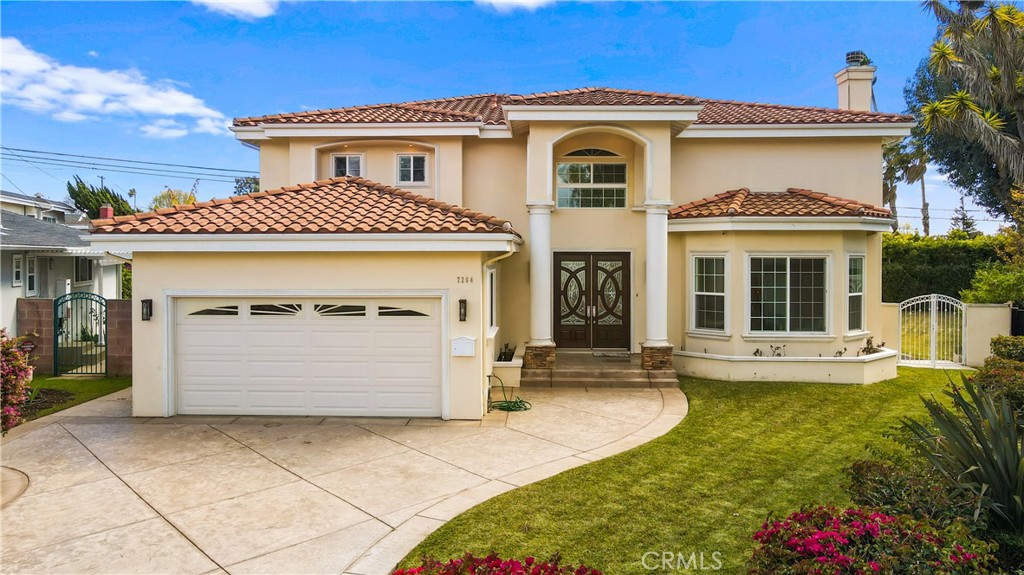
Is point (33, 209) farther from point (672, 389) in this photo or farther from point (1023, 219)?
point (1023, 219)

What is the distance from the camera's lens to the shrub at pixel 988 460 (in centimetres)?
444

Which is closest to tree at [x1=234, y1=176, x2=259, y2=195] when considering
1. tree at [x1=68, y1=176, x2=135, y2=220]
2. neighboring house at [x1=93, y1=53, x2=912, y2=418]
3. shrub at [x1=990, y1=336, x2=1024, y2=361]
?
tree at [x1=68, y1=176, x2=135, y2=220]

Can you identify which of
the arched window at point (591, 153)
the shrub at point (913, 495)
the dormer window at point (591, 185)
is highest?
the arched window at point (591, 153)

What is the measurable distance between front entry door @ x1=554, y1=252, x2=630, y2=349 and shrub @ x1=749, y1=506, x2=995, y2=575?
10334 millimetres

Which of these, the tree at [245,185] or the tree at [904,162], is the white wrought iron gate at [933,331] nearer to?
the tree at [904,162]

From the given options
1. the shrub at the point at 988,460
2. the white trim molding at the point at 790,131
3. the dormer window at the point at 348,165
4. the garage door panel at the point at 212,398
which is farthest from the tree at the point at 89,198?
the shrub at the point at 988,460

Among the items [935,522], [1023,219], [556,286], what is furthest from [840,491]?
[1023,219]

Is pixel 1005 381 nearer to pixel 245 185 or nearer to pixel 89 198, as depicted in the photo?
pixel 89 198

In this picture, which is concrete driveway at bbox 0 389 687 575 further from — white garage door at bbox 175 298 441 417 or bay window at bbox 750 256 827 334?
bay window at bbox 750 256 827 334

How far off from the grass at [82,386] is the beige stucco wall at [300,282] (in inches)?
107

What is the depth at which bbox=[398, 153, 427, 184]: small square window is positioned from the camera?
47.1 ft

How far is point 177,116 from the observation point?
6106 cm

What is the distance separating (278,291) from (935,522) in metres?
9.14

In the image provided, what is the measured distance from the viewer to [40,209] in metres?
29.2
